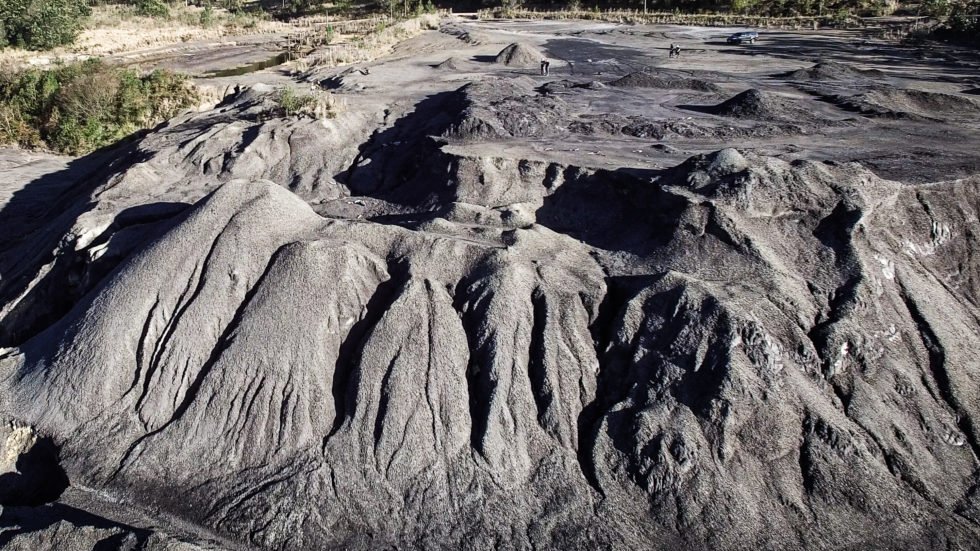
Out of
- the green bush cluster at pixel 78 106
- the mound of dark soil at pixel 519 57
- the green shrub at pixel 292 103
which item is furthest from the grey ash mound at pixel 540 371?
the mound of dark soil at pixel 519 57

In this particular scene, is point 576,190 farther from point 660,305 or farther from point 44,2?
point 44,2

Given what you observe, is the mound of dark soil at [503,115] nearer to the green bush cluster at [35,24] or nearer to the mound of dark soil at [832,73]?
the mound of dark soil at [832,73]

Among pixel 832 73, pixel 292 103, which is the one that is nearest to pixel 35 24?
pixel 292 103

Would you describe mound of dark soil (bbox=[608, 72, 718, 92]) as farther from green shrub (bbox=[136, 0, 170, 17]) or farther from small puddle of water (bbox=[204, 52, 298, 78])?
green shrub (bbox=[136, 0, 170, 17])

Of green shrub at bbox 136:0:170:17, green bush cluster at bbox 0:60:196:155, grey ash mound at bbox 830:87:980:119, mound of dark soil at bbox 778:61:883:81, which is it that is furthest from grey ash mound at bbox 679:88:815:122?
green shrub at bbox 136:0:170:17

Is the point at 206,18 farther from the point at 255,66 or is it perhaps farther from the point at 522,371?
the point at 522,371

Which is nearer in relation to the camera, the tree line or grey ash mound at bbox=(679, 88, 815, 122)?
grey ash mound at bbox=(679, 88, 815, 122)

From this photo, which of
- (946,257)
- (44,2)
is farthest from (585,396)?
(44,2)
